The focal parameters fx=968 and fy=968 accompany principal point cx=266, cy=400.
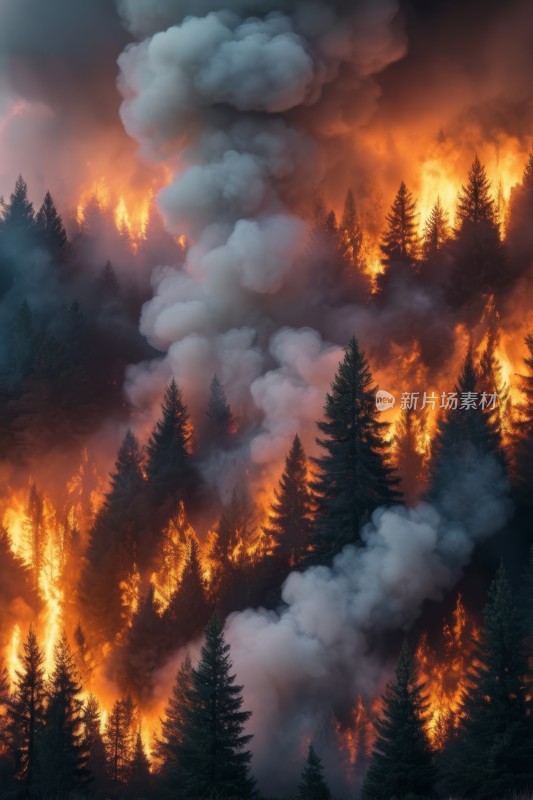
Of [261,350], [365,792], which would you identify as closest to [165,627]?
[365,792]

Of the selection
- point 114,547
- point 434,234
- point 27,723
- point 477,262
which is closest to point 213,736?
point 27,723

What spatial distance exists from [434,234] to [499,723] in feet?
136

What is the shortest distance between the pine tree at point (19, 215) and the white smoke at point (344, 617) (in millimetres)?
44848

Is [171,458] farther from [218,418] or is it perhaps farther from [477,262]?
[477,262]

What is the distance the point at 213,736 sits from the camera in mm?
35781

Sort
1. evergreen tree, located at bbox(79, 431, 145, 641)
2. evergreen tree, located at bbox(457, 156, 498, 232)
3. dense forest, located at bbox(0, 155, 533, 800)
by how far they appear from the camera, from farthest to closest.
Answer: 1. evergreen tree, located at bbox(457, 156, 498, 232)
2. evergreen tree, located at bbox(79, 431, 145, 641)
3. dense forest, located at bbox(0, 155, 533, 800)

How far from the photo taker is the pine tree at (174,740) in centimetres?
3666

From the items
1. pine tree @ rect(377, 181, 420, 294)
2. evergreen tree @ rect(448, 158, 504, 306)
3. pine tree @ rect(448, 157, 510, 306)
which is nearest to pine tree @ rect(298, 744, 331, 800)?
evergreen tree @ rect(448, 158, 504, 306)

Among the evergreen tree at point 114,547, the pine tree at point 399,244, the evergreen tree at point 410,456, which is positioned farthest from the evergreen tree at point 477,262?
the evergreen tree at point 114,547

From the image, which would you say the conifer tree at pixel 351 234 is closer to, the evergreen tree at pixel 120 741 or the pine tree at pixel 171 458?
the pine tree at pixel 171 458

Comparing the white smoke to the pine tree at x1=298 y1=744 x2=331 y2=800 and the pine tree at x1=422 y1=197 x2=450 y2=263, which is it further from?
the pine tree at x1=422 y1=197 x2=450 y2=263

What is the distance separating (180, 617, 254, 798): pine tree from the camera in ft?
116

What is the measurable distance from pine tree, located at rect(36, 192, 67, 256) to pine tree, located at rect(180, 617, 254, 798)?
4959 centimetres

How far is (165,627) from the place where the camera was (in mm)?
48062
